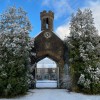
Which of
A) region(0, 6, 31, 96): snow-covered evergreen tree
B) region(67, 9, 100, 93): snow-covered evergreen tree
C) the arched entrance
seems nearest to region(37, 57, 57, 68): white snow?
the arched entrance

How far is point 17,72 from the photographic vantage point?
1973 centimetres

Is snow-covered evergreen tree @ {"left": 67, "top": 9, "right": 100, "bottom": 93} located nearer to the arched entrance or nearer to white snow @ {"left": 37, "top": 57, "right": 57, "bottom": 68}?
the arched entrance

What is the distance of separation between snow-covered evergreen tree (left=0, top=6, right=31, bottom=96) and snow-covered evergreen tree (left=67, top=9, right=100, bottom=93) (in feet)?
15.2

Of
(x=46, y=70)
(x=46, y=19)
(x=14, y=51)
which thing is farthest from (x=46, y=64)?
(x=14, y=51)

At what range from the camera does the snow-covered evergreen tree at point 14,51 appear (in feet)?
62.8

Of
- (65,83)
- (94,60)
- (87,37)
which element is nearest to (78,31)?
(87,37)

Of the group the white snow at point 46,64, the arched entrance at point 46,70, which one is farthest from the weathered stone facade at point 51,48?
the white snow at point 46,64

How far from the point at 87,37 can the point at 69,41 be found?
6.08 feet

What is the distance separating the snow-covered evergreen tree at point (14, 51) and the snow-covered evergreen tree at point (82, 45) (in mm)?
4621

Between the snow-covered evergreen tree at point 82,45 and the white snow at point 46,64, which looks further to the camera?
the white snow at point 46,64

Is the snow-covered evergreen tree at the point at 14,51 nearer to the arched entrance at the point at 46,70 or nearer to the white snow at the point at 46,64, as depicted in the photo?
the arched entrance at the point at 46,70

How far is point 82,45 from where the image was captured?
887 inches

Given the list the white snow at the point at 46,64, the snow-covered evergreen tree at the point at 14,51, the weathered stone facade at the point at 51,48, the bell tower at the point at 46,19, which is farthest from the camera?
the white snow at the point at 46,64

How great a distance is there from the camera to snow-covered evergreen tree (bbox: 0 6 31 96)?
62.8 feet
